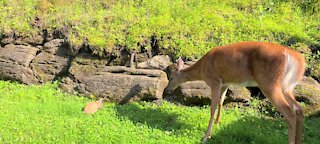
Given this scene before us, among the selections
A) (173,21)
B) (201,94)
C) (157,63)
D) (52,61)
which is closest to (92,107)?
(157,63)

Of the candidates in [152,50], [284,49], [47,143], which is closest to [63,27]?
[152,50]

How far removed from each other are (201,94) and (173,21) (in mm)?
3136

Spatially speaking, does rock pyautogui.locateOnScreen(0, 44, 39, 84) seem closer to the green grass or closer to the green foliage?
the green foliage

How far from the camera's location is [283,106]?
23.0 ft

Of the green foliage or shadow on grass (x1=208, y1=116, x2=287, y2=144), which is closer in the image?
shadow on grass (x1=208, y1=116, x2=287, y2=144)

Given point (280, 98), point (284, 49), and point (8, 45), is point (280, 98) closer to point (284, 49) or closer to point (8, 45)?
point (284, 49)

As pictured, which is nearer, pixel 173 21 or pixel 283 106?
pixel 283 106

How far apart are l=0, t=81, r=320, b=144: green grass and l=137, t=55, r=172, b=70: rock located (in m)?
1.24

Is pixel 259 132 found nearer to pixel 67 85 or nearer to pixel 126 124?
pixel 126 124

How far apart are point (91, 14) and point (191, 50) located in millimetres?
3873

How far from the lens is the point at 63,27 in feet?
41.0

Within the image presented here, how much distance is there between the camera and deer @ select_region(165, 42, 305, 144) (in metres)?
7.12

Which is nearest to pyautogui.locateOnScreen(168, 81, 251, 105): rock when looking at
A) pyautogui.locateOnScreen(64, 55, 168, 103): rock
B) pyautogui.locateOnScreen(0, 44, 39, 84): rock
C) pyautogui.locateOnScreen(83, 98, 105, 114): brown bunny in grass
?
pyautogui.locateOnScreen(64, 55, 168, 103): rock

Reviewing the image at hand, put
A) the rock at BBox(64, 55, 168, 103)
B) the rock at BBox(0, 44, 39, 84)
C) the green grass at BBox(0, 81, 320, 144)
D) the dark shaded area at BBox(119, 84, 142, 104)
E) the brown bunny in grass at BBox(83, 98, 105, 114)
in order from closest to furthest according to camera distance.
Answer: the green grass at BBox(0, 81, 320, 144) < the brown bunny in grass at BBox(83, 98, 105, 114) < the rock at BBox(64, 55, 168, 103) < the dark shaded area at BBox(119, 84, 142, 104) < the rock at BBox(0, 44, 39, 84)
